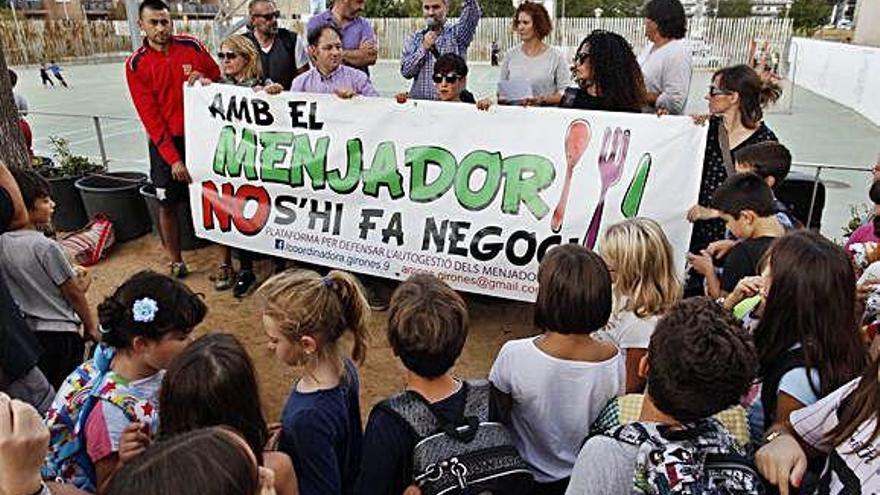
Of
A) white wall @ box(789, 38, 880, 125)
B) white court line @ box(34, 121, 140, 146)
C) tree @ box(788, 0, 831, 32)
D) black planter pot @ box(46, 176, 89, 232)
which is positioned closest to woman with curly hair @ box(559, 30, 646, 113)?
black planter pot @ box(46, 176, 89, 232)

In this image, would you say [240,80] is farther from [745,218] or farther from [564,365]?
[564,365]

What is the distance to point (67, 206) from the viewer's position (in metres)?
6.22

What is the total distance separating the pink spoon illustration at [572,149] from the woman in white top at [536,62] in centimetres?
98

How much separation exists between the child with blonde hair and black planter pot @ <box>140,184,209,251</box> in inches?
171

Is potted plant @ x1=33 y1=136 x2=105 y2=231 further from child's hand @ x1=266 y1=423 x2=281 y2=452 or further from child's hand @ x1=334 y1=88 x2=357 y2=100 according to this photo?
child's hand @ x1=266 y1=423 x2=281 y2=452

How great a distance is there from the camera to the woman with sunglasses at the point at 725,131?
3643 millimetres

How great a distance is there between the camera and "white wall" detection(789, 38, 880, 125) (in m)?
13.7

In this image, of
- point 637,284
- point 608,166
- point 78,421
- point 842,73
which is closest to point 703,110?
point 842,73

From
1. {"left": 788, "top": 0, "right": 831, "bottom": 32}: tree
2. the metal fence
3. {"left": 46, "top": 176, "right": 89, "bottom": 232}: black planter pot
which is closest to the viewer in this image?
{"left": 46, "top": 176, "right": 89, "bottom": 232}: black planter pot

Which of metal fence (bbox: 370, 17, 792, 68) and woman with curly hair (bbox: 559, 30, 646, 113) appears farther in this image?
metal fence (bbox: 370, 17, 792, 68)

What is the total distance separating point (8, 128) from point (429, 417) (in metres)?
5.78

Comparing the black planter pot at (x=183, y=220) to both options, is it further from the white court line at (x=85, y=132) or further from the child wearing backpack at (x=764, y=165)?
the white court line at (x=85, y=132)

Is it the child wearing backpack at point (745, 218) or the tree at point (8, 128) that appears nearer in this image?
the child wearing backpack at point (745, 218)

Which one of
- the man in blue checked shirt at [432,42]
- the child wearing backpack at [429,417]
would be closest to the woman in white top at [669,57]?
the man in blue checked shirt at [432,42]
